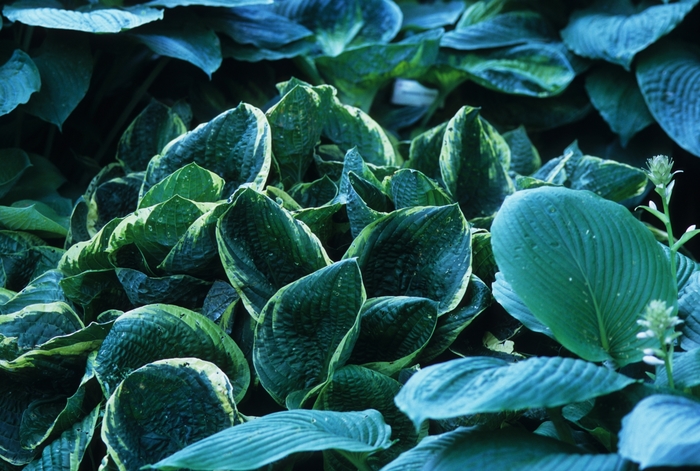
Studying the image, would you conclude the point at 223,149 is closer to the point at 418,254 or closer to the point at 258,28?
the point at 418,254

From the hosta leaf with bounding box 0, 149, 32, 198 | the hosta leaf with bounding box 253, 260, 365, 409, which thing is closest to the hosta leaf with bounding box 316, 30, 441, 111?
the hosta leaf with bounding box 0, 149, 32, 198

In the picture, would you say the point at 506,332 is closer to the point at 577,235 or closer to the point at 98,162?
the point at 577,235

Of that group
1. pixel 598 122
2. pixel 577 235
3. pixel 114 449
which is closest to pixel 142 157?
pixel 114 449

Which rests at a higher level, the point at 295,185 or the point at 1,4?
the point at 1,4

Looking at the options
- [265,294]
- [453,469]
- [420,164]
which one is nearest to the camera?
[453,469]

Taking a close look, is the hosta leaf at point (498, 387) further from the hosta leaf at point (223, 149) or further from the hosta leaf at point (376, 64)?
the hosta leaf at point (376, 64)

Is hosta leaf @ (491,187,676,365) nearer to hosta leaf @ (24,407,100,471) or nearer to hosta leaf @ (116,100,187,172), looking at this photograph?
hosta leaf @ (24,407,100,471)
